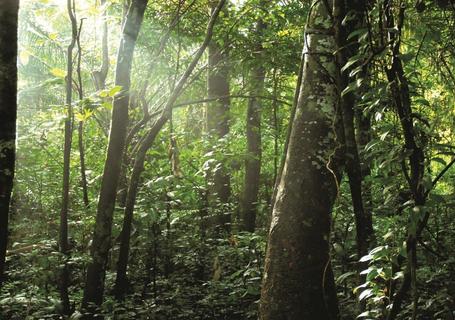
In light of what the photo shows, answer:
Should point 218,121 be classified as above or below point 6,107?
above

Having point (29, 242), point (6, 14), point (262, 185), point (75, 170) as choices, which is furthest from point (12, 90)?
point (262, 185)

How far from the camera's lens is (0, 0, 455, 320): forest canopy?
100 inches

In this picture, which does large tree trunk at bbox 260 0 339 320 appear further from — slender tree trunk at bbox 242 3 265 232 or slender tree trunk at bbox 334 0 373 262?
slender tree trunk at bbox 242 3 265 232

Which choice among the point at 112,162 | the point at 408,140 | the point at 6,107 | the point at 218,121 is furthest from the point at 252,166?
the point at 408,140

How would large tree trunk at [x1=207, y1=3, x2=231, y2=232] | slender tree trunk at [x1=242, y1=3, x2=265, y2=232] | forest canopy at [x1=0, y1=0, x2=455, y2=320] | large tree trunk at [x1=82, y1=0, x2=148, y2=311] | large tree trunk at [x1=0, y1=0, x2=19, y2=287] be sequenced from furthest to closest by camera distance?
1. slender tree trunk at [x1=242, y1=3, x2=265, y2=232]
2. large tree trunk at [x1=207, y1=3, x2=231, y2=232]
3. large tree trunk at [x1=82, y1=0, x2=148, y2=311]
4. large tree trunk at [x1=0, y1=0, x2=19, y2=287]
5. forest canopy at [x1=0, y1=0, x2=455, y2=320]

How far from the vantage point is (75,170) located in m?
9.09

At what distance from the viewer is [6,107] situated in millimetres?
2746

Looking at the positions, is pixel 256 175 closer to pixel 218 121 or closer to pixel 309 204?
pixel 218 121

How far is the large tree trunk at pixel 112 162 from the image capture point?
4.44 m

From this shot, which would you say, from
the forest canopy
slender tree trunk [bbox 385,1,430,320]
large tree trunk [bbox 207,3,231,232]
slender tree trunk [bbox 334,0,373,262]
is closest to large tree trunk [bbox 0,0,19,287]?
the forest canopy

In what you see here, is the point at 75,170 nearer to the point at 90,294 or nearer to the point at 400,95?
the point at 90,294

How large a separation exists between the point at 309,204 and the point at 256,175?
624 centimetres

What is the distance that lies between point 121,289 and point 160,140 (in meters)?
2.81

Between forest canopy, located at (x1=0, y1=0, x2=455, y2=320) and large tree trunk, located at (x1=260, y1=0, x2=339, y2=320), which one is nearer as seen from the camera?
forest canopy, located at (x1=0, y1=0, x2=455, y2=320)
